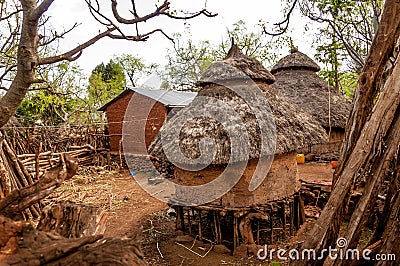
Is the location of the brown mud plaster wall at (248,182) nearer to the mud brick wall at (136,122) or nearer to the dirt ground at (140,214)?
the dirt ground at (140,214)

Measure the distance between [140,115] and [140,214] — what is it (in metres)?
8.03

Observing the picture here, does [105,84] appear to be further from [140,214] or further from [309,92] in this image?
[140,214]

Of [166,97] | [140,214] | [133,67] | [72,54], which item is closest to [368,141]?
[72,54]

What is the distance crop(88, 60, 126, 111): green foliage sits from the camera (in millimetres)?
24656

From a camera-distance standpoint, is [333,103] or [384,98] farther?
[333,103]

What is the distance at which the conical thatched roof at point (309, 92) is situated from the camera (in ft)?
43.2

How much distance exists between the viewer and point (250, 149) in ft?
16.6

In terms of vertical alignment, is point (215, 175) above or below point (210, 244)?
above

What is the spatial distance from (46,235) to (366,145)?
1.84m

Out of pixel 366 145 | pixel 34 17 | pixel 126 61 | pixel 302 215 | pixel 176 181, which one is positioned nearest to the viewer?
pixel 366 145

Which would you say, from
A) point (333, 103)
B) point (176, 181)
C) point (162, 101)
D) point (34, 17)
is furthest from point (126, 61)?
point (34, 17)

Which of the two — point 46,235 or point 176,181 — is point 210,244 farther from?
point 46,235

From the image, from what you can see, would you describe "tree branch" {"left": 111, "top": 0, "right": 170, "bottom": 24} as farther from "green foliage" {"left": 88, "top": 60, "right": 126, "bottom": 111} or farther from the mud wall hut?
"green foliage" {"left": 88, "top": 60, "right": 126, "bottom": 111}

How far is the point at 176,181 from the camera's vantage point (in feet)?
19.1
